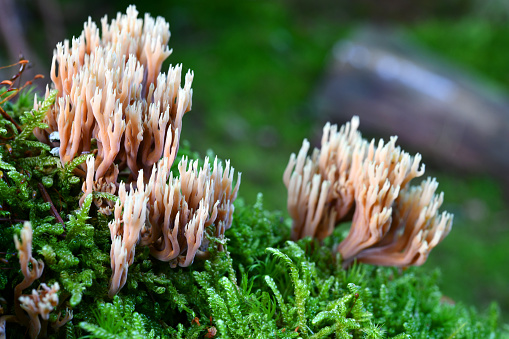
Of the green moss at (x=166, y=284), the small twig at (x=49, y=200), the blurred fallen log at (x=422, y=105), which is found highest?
the blurred fallen log at (x=422, y=105)

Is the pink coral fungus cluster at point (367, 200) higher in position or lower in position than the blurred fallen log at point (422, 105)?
lower

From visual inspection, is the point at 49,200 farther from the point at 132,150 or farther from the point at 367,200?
the point at 367,200

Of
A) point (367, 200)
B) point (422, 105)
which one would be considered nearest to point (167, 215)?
point (367, 200)

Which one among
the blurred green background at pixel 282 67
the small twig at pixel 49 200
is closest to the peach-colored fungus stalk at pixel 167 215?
the small twig at pixel 49 200

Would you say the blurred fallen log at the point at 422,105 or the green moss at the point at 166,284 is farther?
the blurred fallen log at the point at 422,105

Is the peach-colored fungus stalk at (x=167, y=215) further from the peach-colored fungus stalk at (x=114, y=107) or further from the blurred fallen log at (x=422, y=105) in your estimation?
the blurred fallen log at (x=422, y=105)

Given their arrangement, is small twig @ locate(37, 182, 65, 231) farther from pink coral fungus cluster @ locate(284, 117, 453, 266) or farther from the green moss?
pink coral fungus cluster @ locate(284, 117, 453, 266)
